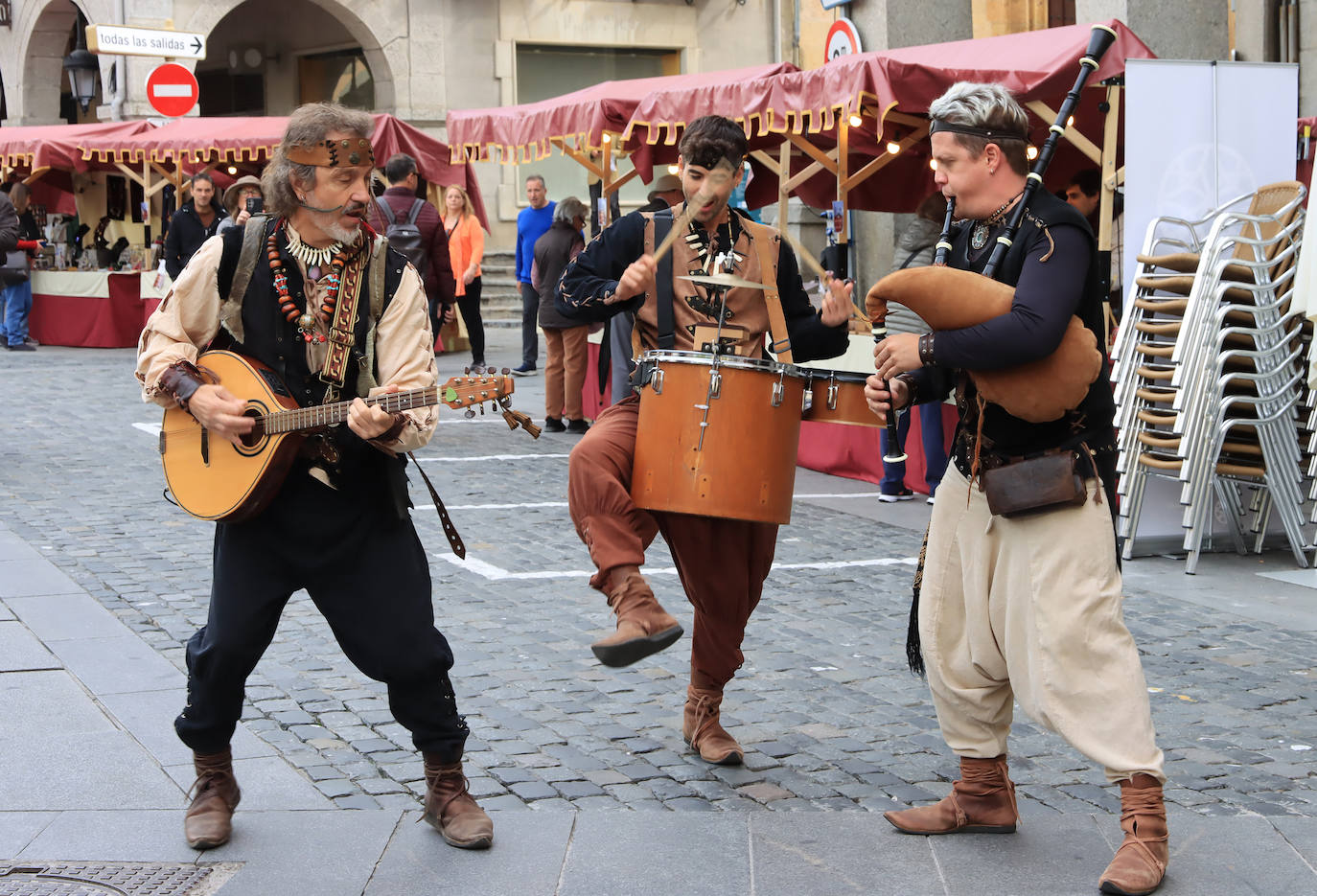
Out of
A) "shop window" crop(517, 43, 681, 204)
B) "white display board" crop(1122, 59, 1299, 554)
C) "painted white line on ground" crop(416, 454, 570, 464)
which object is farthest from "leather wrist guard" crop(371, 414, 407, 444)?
"shop window" crop(517, 43, 681, 204)

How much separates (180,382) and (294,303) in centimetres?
34

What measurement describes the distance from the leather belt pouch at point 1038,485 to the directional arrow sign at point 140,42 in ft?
49.0

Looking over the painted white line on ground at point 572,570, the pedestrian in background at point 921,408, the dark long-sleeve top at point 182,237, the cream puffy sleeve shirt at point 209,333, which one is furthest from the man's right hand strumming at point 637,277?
the dark long-sleeve top at point 182,237

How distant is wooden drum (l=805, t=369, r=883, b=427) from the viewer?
4.54 meters

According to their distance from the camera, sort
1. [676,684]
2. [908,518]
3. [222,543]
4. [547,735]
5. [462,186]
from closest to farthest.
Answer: [222,543]
[547,735]
[676,684]
[908,518]
[462,186]

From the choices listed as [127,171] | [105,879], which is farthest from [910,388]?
[127,171]

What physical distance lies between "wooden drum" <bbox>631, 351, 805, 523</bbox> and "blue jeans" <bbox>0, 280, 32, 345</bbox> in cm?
1735

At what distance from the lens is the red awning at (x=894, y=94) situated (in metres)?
9.36

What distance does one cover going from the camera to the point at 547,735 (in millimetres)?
5137

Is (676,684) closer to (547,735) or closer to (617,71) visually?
(547,735)

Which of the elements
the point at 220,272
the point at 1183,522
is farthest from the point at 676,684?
the point at 1183,522

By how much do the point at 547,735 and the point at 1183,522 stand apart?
159 inches

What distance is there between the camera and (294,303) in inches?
161

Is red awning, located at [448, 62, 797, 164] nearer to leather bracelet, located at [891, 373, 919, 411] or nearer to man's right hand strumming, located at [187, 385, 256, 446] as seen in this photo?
leather bracelet, located at [891, 373, 919, 411]
